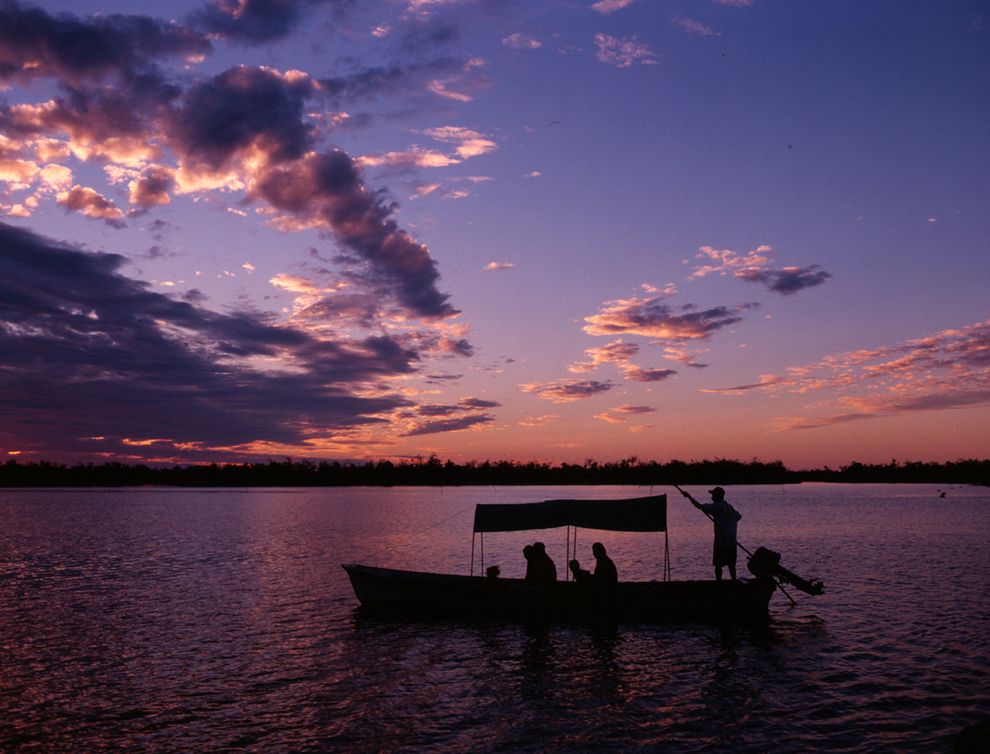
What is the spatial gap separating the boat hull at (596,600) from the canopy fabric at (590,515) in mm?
2176

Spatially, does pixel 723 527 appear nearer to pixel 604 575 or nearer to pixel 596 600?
pixel 604 575

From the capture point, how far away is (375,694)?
683 inches

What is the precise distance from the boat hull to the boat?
0.11 ft

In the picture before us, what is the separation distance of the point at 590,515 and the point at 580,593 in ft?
9.36

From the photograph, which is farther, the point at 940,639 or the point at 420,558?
the point at 420,558

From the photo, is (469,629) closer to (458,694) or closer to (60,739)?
(458,694)

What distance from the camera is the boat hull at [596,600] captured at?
977 inches

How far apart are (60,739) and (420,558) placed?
36479mm

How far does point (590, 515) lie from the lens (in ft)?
86.1

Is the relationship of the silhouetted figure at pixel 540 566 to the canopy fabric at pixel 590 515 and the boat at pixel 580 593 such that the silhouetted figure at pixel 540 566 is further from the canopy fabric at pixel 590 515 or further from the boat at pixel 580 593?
the canopy fabric at pixel 590 515

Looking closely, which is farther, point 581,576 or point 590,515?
point 590,515

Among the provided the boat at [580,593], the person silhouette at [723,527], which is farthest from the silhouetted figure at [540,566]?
the person silhouette at [723,527]

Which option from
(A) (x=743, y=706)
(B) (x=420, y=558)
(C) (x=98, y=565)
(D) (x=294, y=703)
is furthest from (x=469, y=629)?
(C) (x=98, y=565)

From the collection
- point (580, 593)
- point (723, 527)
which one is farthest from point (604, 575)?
point (723, 527)
